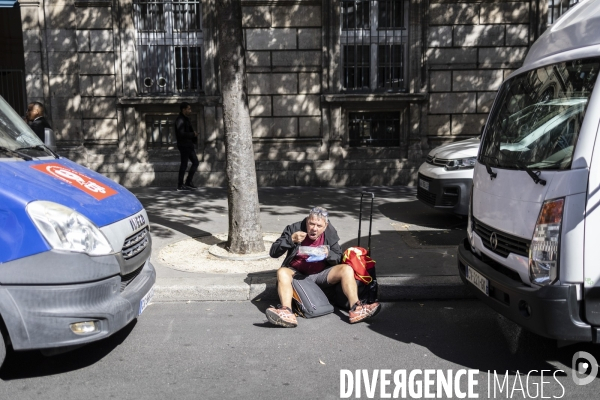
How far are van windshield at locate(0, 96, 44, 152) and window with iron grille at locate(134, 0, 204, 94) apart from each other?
803cm

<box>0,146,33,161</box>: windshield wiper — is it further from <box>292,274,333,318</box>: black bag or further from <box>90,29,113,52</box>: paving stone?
<box>90,29,113,52</box>: paving stone

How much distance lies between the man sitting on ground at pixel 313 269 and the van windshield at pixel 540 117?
4.92ft

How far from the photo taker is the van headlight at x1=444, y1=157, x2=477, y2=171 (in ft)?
28.0

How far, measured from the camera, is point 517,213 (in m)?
4.34

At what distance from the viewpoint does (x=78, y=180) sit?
466 cm

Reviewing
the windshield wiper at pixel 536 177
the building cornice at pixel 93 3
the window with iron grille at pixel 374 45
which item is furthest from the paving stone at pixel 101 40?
the windshield wiper at pixel 536 177

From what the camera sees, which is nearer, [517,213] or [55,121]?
[517,213]

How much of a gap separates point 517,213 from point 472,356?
113 cm

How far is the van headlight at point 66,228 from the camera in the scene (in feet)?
12.8

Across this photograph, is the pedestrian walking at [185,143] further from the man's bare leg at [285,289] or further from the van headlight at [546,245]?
the van headlight at [546,245]

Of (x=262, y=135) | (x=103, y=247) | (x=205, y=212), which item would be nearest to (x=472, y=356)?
(x=103, y=247)

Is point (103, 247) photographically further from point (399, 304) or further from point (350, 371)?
point (399, 304)

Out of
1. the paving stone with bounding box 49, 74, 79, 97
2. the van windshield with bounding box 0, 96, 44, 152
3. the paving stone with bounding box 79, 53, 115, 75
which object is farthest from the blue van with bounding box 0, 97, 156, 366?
the paving stone with bounding box 49, 74, 79, 97

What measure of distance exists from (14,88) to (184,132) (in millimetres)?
4471
